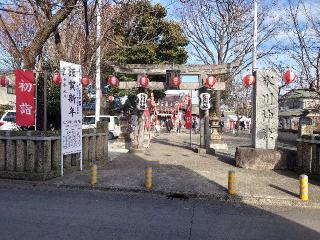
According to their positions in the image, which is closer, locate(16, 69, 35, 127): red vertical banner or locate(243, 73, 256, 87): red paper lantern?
locate(16, 69, 35, 127): red vertical banner

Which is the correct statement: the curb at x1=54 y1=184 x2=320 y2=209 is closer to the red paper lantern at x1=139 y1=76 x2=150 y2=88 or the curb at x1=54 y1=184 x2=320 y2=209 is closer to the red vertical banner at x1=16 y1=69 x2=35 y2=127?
the red vertical banner at x1=16 y1=69 x2=35 y2=127

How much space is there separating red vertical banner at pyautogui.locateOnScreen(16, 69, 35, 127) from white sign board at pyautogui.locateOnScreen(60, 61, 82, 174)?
84 centimetres

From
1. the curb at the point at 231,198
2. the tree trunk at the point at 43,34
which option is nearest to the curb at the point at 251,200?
the curb at the point at 231,198

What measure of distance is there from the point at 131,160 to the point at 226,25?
19704 millimetres

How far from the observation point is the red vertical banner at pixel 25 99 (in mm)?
10742

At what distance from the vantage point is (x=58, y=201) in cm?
812

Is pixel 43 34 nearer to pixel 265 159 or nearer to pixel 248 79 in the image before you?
pixel 248 79

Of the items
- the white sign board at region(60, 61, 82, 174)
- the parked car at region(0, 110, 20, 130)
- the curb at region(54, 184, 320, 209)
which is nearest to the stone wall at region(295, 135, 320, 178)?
the curb at region(54, 184, 320, 209)

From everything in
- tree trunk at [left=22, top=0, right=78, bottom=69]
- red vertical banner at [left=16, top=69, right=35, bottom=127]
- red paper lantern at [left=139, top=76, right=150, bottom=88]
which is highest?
tree trunk at [left=22, top=0, right=78, bottom=69]

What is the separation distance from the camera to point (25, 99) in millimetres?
10773

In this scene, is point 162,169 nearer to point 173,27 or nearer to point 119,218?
point 119,218

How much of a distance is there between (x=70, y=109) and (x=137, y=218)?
5.51 m

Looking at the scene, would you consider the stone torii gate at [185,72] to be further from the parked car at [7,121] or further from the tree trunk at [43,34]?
the tree trunk at [43,34]

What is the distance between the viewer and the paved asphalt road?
5.92 m
